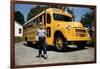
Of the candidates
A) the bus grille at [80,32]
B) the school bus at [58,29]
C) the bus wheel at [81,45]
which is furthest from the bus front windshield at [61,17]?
the bus wheel at [81,45]

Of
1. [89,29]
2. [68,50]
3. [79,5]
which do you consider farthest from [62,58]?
[79,5]

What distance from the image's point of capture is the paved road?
6.49 ft

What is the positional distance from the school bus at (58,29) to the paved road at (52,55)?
0.21 feet

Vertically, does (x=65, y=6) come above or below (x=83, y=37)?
above

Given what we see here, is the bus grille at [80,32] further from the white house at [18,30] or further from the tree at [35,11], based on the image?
the white house at [18,30]

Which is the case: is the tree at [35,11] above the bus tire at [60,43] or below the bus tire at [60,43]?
above

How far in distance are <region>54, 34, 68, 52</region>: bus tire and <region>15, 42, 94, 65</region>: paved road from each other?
0.05 meters

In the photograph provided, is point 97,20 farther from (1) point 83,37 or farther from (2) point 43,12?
(2) point 43,12

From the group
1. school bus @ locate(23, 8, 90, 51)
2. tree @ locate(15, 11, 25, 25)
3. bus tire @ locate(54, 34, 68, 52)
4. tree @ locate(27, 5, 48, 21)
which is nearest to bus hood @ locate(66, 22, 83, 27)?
school bus @ locate(23, 8, 90, 51)

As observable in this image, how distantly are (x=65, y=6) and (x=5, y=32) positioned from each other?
0.69m

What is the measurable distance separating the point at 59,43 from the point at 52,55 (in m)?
0.15

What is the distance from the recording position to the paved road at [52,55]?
1.98m

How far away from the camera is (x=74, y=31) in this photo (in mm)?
2174

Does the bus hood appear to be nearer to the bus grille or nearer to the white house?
the bus grille
